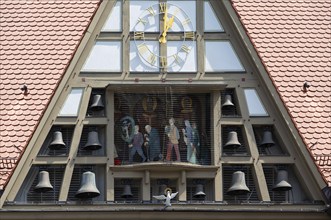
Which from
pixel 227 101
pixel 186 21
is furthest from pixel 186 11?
pixel 227 101

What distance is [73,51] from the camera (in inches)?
1754

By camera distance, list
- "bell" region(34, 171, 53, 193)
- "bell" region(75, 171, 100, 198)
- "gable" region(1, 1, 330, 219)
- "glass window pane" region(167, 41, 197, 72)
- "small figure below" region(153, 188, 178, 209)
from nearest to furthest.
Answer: "small figure below" region(153, 188, 178, 209), "bell" region(75, 171, 100, 198), "bell" region(34, 171, 53, 193), "gable" region(1, 1, 330, 219), "glass window pane" region(167, 41, 197, 72)

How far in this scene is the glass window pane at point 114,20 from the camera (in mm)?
44312

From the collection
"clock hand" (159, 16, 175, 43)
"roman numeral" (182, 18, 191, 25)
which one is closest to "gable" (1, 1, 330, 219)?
"clock hand" (159, 16, 175, 43)

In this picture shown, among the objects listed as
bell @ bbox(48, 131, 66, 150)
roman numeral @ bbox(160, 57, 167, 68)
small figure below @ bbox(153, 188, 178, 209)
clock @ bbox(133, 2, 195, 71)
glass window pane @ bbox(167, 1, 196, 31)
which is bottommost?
small figure below @ bbox(153, 188, 178, 209)

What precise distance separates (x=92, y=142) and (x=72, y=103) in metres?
0.99

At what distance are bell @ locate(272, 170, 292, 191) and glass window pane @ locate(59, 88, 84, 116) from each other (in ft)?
14.6

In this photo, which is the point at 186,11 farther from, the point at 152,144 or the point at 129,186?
the point at 129,186

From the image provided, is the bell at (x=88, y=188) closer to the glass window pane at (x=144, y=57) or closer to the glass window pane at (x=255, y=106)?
the glass window pane at (x=144, y=57)

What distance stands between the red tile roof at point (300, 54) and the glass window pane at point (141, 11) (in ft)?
5.67

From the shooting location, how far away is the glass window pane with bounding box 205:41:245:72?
144ft

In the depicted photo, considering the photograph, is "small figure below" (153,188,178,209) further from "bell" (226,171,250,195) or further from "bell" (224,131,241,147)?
"bell" (224,131,241,147)

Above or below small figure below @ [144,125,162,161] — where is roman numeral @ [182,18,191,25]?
above

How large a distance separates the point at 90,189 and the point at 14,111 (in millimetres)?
2811
